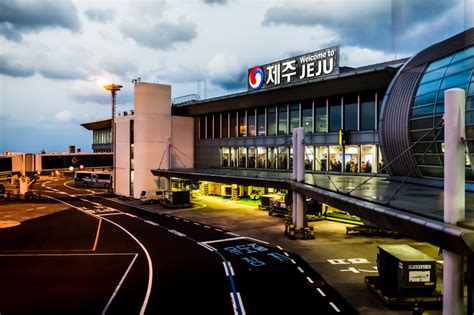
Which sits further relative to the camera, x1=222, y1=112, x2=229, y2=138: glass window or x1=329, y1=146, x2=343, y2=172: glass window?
x1=222, y1=112, x2=229, y2=138: glass window

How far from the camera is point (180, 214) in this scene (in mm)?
48406

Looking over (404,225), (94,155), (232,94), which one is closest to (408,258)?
(404,225)

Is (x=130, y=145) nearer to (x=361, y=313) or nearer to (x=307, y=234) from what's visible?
(x=307, y=234)

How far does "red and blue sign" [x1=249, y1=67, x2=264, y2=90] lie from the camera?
192ft

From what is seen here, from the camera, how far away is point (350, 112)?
1939 inches

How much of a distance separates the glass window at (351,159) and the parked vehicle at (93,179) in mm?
53376

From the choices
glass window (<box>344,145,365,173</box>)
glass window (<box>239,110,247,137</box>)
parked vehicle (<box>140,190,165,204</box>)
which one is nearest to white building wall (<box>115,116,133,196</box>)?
parked vehicle (<box>140,190,165,204</box>)

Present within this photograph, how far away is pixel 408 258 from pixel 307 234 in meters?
14.7

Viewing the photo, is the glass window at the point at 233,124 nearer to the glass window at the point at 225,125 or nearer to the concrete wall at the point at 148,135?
the glass window at the point at 225,125

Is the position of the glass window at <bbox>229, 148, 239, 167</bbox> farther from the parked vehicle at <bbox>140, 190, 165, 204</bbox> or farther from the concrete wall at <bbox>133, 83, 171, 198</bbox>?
the parked vehicle at <bbox>140, 190, 165, 204</bbox>

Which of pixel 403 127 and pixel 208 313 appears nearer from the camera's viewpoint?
pixel 208 313

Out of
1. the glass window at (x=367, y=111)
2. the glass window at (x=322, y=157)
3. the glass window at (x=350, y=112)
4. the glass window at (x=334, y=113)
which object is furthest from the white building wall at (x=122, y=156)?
the glass window at (x=367, y=111)

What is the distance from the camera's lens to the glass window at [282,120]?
191 ft

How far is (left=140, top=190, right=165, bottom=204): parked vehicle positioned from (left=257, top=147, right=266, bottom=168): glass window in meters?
16.4
